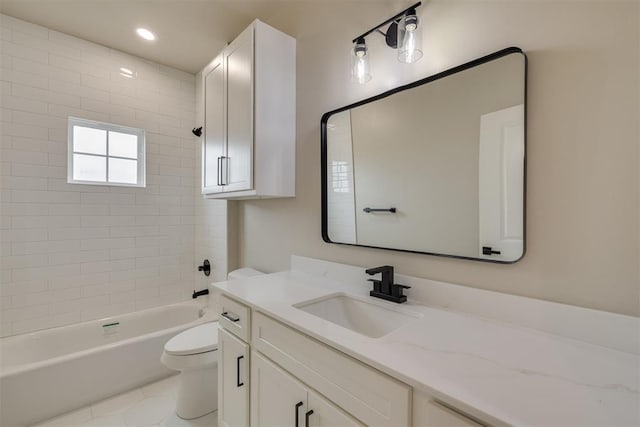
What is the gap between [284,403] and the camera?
→ 3.39 feet

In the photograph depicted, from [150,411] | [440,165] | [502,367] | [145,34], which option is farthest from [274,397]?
[145,34]

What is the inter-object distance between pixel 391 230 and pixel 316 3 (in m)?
1.47

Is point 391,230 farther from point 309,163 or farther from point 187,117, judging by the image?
point 187,117

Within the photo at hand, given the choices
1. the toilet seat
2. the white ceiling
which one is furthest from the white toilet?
the white ceiling

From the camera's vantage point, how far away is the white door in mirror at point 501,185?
3.17 ft

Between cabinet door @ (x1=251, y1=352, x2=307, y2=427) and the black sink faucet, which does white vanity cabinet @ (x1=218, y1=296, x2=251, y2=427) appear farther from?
the black sink faucet

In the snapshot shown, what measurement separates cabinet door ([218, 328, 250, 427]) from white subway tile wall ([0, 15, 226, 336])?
120cm

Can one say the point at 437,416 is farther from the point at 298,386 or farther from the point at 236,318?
the point at 236,318

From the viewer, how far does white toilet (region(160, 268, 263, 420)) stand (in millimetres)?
1696

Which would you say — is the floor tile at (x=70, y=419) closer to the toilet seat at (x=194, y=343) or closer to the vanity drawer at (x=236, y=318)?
the toilet seat at (x=194, y=343)

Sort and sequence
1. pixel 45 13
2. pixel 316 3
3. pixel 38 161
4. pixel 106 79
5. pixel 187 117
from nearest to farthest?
pixel 316 3
pixel 45 13
pixel 38 161
pixel 106 79
pixel 187 117

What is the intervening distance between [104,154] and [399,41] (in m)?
2.69

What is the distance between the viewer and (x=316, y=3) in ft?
5.58

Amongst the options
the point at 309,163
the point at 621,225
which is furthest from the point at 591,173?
the point at 309,163
